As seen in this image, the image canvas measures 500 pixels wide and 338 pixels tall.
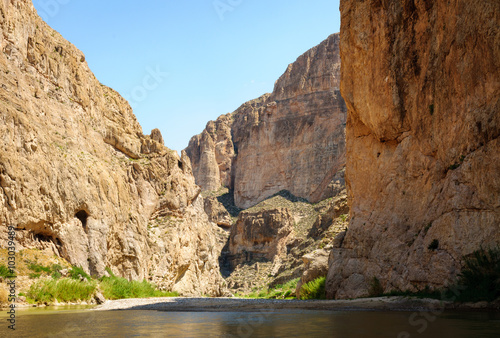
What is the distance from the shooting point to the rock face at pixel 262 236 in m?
88.9

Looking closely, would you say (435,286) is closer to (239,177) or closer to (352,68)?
(352,68)

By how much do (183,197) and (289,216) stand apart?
48.6 meters

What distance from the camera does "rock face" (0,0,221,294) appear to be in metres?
25.5

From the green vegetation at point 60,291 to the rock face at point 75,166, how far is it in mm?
3475

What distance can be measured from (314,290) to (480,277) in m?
9.97

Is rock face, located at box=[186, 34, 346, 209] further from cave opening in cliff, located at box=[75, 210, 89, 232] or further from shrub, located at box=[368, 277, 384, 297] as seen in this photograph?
shrub, located at box=[368, 277, 384, 297]

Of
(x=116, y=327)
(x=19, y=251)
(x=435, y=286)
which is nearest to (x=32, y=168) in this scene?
(x=19, y=251)

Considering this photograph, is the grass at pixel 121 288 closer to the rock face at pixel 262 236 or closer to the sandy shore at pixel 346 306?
the sandy shore at pixel 346 306

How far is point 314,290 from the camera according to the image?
936 inches

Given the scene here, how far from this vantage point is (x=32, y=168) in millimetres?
25922

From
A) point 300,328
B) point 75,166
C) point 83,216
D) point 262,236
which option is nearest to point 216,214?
point 262,236

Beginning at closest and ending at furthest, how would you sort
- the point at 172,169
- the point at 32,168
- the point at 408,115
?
the point at 408,115 → the point at 32,168 → the point at 172,169

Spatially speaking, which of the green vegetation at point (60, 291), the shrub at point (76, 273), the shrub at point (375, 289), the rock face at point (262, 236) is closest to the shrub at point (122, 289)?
the shrub at point (76, 273)

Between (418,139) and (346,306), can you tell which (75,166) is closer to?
(346,306)
